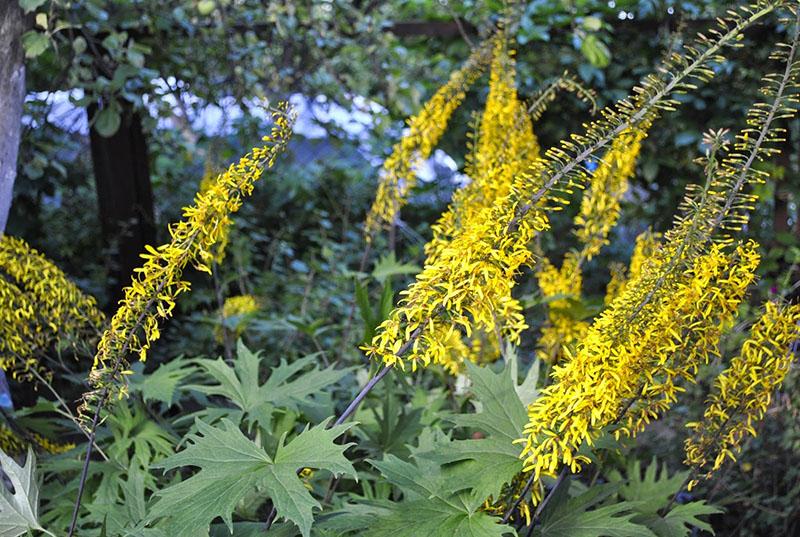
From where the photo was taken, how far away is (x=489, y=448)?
1.58 metres

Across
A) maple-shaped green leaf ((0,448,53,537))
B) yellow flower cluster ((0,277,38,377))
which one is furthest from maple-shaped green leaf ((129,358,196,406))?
maple-shaped green leaf ((0,448,53,537))

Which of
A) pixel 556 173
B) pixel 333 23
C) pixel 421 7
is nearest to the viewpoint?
pixel 556 173

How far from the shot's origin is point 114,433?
7.67 feet

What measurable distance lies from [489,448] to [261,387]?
30.8 inches

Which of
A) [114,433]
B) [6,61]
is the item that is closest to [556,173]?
[114,433]

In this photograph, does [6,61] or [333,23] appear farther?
[333,23]

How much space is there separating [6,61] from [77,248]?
3.40m

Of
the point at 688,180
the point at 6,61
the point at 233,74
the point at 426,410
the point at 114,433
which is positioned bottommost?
the point at 688,180

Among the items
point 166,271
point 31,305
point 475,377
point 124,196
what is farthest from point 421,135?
point 124,196

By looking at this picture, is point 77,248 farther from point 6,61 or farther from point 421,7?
point 6,61

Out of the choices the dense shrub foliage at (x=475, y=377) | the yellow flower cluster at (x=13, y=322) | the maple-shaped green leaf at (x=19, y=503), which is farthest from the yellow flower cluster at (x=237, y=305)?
the maple-shaped green leaf at (x=19, y=503)

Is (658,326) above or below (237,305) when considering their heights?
above

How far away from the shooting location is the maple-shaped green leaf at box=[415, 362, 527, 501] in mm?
1524

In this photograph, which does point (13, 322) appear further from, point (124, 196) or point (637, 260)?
point (124, 196)
